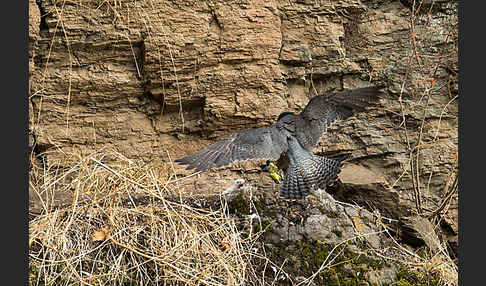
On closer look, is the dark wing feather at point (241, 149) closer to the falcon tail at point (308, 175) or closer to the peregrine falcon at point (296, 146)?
the peregrine falcon at point (296, 146)

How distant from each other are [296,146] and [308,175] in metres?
0.35

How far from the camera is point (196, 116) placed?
4.62m

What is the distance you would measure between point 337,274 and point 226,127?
6.15 feet

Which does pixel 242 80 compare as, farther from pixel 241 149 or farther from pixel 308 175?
pixel 308 175

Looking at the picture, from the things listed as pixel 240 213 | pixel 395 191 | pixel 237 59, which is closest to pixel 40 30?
pixel 237 59

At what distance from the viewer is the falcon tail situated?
3.64 metres

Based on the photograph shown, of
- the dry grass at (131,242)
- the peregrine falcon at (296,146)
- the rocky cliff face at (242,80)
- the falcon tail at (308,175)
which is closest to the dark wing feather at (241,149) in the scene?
the peregrine falcon at (296,146)

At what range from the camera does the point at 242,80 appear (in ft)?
14.9

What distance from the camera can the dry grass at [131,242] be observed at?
303 cm

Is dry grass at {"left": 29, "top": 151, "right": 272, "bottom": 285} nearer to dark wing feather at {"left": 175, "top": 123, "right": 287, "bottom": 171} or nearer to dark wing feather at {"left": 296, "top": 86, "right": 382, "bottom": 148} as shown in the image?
dark wing feather at {"left": 175, "top": 123, "right": 287, "bottom": 171}

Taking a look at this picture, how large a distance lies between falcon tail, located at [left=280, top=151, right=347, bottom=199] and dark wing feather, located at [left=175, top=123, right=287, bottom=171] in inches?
7.4

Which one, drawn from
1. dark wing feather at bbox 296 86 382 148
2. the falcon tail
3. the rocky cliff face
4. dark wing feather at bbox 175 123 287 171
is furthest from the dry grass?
dark wing feather at bbox 296 86 382 148

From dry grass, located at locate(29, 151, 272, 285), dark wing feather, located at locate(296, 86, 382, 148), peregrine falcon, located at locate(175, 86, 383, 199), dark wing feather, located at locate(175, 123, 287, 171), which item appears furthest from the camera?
dark wing feather, located at locate(296, 86, 382, 148)

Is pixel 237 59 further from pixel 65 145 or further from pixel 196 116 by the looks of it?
pixel 65 145
